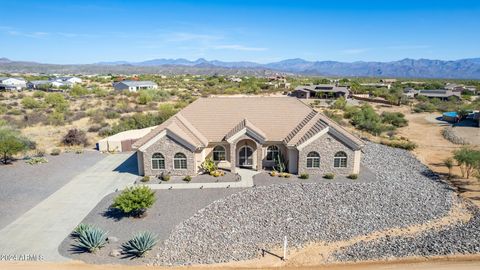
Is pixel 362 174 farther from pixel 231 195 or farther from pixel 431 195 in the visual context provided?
pixel 231 195

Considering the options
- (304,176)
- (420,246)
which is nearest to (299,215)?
(304,176)

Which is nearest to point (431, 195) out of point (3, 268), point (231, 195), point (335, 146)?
point (335, 146)

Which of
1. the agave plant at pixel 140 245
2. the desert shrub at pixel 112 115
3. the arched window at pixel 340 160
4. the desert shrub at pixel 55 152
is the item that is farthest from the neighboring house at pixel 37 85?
the arched window at pixel 340 160

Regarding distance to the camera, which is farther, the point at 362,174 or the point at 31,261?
the point at 362,174

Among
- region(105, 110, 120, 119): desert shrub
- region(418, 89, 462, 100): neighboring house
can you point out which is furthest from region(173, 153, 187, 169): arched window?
region(418, 89, 462, 100): neighboring house

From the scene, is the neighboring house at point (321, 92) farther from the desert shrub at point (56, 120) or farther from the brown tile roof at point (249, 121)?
the desert shrub at point (56, 120)

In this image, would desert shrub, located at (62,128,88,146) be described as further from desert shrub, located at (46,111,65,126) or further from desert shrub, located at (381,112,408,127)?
desert shrub, located at (381,112,408,127)

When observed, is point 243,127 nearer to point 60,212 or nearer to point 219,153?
point 219,153
